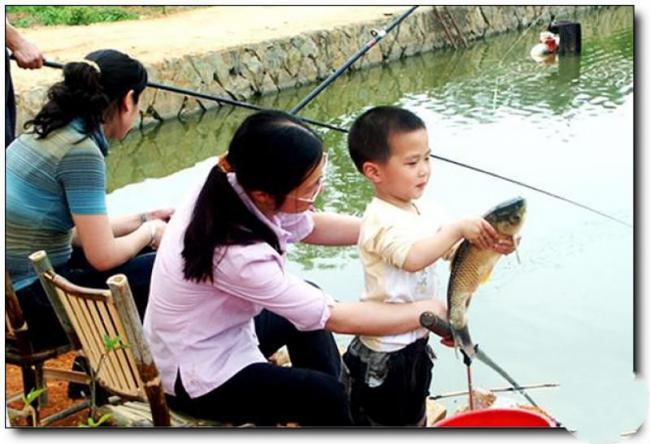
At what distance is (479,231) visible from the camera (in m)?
1.82

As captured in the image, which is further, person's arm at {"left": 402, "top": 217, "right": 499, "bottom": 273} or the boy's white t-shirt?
the boy's white t-shirt

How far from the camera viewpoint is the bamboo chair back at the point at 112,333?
1.86m

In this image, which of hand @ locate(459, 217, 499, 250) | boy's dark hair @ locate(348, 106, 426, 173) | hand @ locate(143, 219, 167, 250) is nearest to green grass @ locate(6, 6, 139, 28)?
hand @ locate(143, 219, 167, 250)

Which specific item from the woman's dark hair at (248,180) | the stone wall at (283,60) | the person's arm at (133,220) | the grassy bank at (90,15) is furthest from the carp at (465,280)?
the stone wall at (283,60)

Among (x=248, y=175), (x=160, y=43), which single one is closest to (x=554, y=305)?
(x=248, y=175)

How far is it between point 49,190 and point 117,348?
48cm

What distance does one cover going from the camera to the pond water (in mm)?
2631

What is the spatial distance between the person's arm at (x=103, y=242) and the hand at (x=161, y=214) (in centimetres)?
16

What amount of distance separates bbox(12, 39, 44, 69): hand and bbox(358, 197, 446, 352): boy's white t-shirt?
3.98 feet

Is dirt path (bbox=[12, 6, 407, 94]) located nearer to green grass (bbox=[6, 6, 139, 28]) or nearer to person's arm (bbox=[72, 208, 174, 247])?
green grass (bbox=[6, 6, 139, 28])

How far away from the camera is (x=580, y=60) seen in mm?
7484

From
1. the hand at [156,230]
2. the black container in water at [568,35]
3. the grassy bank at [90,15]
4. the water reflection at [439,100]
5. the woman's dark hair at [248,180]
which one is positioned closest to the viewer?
the woman's dark hair at [248,180]

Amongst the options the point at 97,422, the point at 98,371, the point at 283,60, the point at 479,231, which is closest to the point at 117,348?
the point at 98,371

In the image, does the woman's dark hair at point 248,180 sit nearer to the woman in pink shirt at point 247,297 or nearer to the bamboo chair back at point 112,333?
the woman in pink shirt at point 247,297
